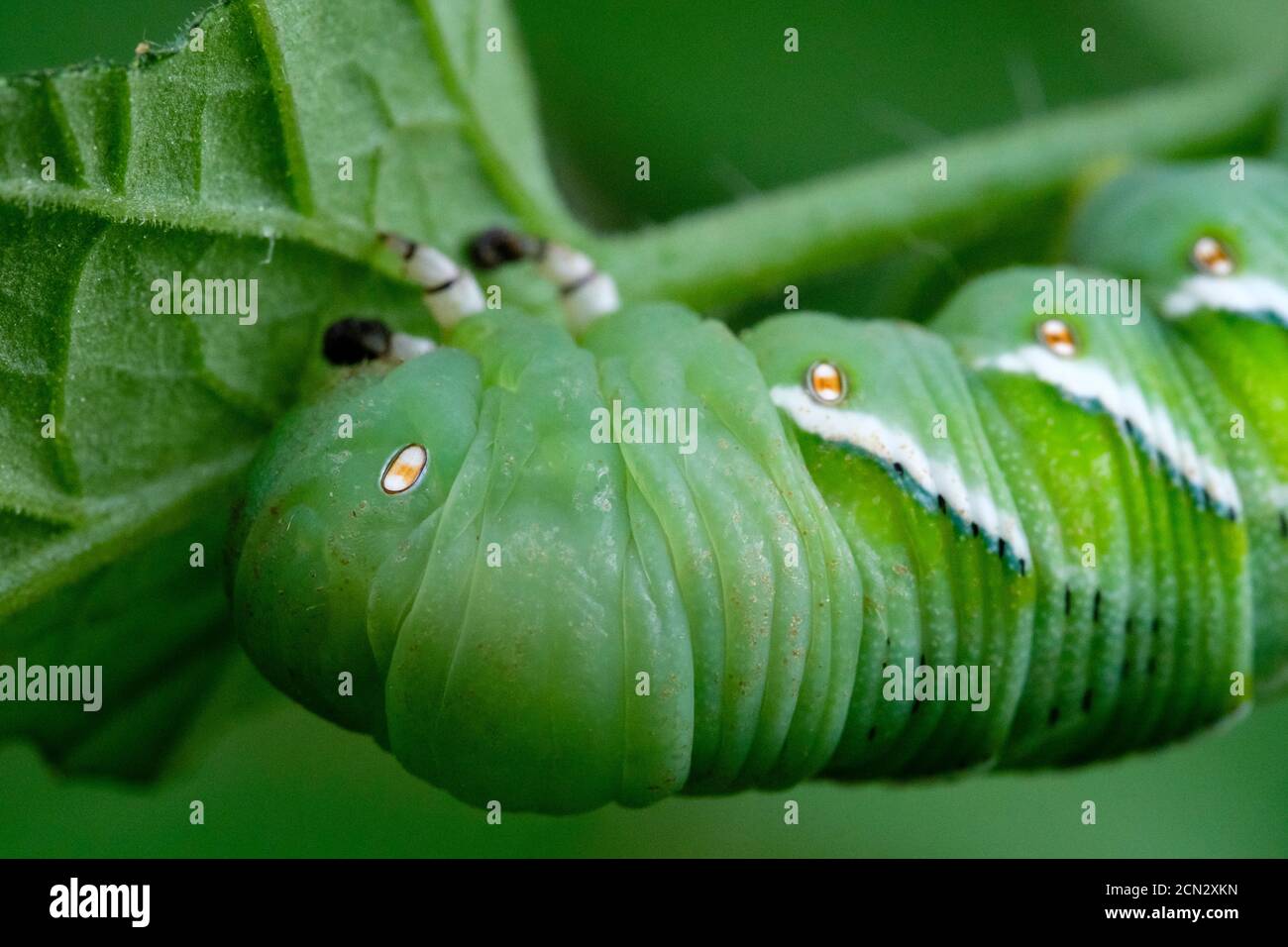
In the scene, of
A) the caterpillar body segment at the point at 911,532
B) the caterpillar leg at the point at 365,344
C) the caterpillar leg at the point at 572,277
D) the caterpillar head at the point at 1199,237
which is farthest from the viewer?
the caterpillar head at the point at 1199,237

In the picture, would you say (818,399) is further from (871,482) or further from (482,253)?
(482,253)

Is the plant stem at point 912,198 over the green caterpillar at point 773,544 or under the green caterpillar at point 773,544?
over

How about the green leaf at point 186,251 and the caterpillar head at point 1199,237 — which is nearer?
the green leaf at point 186,251

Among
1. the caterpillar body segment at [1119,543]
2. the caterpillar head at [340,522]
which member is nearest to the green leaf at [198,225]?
the caterpillar head at [340,522]

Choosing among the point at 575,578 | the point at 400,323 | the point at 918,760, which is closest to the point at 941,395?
the point at 918,760

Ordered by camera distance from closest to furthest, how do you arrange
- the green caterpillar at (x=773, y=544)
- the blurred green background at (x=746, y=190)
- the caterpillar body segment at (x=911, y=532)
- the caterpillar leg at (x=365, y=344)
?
1. the green caterpillar at (x=773, y=544)
2. the caterpillar body segment at (x=911, y=532)
3. the caterpillar leg at (x=365, y=344)
4. the blurred green background at (x=746, y=190)

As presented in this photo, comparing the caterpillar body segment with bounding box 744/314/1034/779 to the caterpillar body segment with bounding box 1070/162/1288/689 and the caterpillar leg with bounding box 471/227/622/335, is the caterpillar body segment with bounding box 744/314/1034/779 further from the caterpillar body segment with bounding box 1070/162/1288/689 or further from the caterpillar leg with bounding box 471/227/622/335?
the caterpillar body segment with bounding box 1070/162/1288/689

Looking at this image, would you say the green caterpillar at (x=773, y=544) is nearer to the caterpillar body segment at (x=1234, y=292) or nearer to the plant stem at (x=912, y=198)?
the caterpillar body segment at (x=1234, y=292)

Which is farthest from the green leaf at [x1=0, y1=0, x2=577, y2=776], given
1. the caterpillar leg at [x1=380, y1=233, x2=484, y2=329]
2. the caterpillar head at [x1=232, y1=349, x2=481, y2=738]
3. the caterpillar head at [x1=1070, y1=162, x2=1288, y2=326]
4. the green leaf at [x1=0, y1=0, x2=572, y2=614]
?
the caterpillar head at [x1=1070, y1=162, x2=1288, y2=326]
